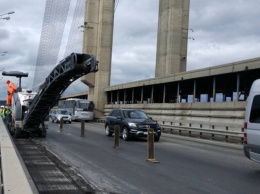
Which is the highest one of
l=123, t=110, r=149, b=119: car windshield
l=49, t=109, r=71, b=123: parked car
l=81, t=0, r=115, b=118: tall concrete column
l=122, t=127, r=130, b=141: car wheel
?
l=81, t=0, r=115, b=118: tall concrete column

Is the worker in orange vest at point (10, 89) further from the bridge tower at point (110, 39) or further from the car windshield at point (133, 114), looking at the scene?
the bridge tower at point (110, 39)

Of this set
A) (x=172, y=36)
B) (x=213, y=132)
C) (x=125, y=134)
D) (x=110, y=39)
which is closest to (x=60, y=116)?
(x=110, y=39)

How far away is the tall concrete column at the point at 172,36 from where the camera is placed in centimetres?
5122

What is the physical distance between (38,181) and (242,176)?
495cm

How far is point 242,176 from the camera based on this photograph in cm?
1011

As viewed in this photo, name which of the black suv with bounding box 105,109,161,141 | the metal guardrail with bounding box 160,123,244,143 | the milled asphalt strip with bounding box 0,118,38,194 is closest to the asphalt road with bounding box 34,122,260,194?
the milled asphalt strip with bounding box 0,118,38,194

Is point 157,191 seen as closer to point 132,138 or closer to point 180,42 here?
point 132,138

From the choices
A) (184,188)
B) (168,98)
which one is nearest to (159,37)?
(168,98)

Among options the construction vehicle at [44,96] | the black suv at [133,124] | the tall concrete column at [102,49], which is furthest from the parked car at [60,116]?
the black suv at [133,124]

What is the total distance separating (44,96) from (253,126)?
11259 millimetres

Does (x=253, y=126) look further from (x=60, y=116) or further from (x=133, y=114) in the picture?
(x=60, y=116)

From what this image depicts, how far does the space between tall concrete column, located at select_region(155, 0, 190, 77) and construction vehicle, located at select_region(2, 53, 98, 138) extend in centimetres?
3145

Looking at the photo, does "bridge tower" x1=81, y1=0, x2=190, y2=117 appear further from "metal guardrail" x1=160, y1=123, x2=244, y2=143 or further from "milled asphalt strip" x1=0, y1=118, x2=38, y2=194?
"milled asphalt strip" x1=0, y1=118, x2=38, y2=194

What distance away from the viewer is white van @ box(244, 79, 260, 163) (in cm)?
1027
